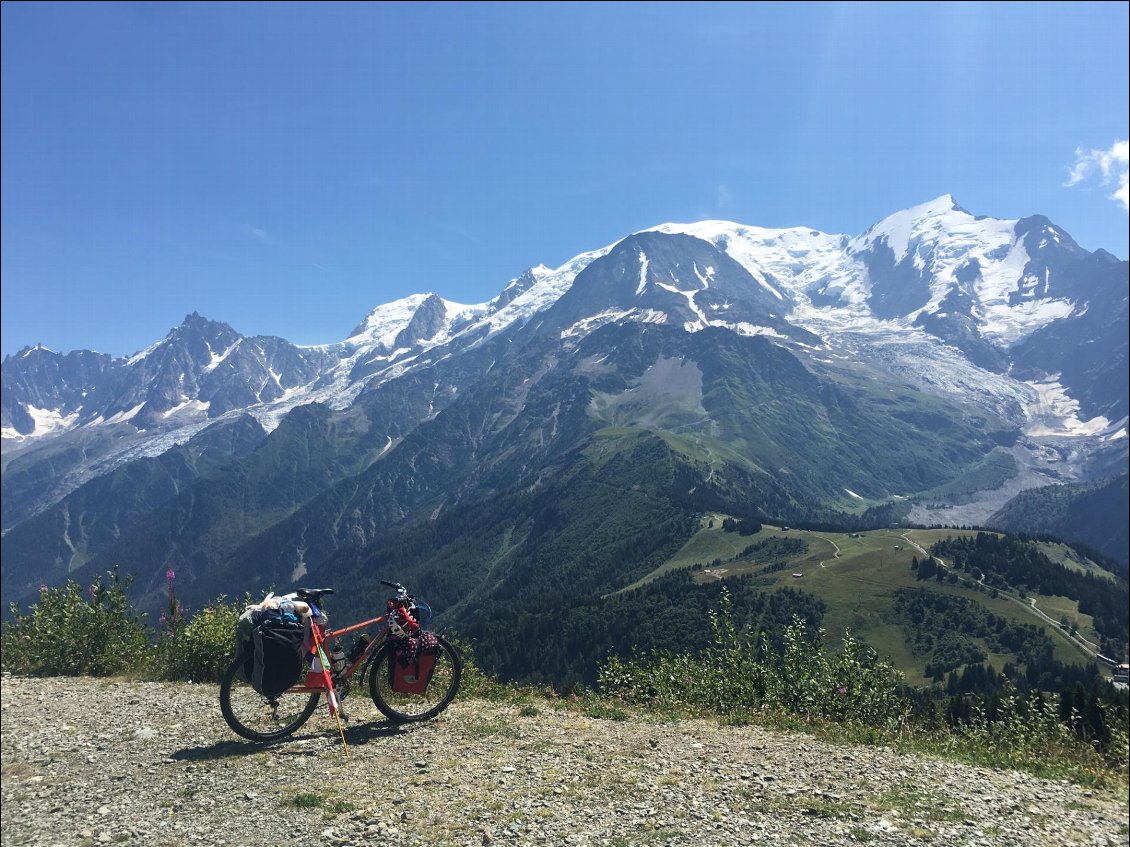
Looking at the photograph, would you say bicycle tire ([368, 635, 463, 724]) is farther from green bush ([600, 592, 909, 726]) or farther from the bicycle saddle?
green bush ([600, 592, 909, 726])

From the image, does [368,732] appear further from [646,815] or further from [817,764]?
[817,764]

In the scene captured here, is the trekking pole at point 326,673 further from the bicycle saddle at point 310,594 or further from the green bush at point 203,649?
the green bush at point 203,649

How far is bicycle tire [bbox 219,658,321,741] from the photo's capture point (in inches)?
574

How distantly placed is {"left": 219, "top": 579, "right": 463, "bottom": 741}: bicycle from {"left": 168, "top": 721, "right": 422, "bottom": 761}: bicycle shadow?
0.82ft

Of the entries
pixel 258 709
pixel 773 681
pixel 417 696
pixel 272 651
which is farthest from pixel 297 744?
pixel 773 681

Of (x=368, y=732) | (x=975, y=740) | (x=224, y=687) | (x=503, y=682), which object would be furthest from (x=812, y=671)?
(x=224, y=687)

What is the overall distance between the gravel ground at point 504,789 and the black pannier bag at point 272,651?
1487 mm

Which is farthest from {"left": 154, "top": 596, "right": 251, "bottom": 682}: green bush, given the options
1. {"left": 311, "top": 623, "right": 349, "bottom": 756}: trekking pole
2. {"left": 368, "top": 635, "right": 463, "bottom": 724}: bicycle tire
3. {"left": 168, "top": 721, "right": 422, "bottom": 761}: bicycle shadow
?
{"left": 368, "top": 635, "right": 463, "bottom": 724}: bicycle tire

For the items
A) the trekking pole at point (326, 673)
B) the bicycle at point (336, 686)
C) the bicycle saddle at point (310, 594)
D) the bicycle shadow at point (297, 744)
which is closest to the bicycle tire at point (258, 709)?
the bicycle at point (336, 686)

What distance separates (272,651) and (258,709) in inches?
112

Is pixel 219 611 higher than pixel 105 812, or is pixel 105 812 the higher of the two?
pixel 219 611

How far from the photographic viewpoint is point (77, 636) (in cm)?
2330

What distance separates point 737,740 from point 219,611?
1701 centimetres

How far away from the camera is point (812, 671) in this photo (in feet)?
69.8
